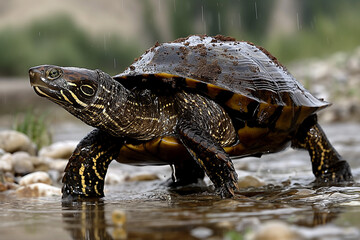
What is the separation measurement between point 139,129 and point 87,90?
492 millimetres

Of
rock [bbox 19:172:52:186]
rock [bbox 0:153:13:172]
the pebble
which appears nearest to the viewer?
the pebble

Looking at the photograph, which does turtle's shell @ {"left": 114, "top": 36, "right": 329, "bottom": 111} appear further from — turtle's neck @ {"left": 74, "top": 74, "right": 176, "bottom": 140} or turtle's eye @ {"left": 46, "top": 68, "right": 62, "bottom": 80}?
turtle's eye @ {"left": 46, "top": 68, "right": 62, "bottom": 80}

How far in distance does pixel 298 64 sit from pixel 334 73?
4.68 metres

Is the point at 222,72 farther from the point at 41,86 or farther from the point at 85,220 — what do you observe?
the point at 85,220

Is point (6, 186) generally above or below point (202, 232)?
above

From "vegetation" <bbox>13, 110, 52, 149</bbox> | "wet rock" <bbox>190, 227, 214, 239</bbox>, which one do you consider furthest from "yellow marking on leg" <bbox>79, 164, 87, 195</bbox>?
"vegetation" <bbox>13, 110, 52, 149</bbox>

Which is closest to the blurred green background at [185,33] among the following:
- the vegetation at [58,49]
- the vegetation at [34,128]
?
the vegetation at [58,49]

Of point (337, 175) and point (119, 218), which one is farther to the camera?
point (337, 175)

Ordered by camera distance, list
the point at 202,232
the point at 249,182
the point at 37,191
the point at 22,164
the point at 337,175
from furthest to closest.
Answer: the point at 22,164
the point at 337,175
the point at 249,182
the point at 37,191
the point at 202,232

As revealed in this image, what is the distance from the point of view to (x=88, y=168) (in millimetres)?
3170

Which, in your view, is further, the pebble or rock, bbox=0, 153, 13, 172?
rock, bbox=0, 153, 13, 172

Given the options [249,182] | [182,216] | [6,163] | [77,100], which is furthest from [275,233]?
[6,163]

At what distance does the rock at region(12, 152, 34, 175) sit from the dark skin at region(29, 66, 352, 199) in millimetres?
1373

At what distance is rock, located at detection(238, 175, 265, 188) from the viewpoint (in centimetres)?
368
